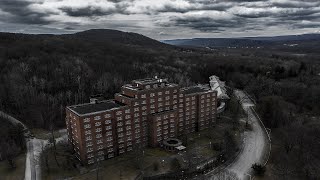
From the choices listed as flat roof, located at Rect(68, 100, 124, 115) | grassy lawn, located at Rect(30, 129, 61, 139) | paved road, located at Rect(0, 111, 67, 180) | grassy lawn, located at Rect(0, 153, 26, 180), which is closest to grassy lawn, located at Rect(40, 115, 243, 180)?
paved road, located at Rect(0, 111, 67, 180)

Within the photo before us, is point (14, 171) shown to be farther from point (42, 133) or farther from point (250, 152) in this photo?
point (250, 152)

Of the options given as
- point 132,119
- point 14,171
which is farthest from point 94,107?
point 14,171

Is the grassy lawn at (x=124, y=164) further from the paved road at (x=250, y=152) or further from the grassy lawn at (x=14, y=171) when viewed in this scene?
the paved road at (x=250, y=152)

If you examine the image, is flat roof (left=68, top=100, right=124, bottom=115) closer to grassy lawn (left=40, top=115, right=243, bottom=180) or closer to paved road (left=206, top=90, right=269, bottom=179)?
grassy lawn (left=40, top=115, right=243, bottom=180)

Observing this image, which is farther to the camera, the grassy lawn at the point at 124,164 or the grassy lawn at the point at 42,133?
the grassy lawn at the point at 42,133

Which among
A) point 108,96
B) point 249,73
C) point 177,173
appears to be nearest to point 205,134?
point 177,173

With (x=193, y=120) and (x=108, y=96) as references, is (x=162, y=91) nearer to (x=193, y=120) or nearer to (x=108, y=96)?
(x=193, y=120)

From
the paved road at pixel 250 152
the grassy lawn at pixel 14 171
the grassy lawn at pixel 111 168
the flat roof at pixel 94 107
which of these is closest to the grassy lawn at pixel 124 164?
the grassy lawn at pixel 111 168

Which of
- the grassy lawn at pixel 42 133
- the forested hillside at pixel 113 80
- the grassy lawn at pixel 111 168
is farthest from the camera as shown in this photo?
the forested hillside at pixel 113 80
